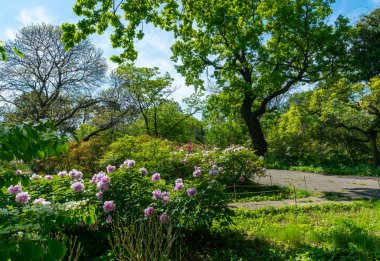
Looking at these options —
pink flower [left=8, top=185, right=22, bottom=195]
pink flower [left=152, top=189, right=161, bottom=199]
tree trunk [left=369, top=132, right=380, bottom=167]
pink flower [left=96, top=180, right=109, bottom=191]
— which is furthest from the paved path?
pink flower [left=8, top=185, right=22, bottom=195]

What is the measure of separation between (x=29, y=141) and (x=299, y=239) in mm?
4274

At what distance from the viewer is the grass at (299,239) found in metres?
4.29

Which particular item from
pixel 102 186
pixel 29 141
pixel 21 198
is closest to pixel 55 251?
pixel 29 141

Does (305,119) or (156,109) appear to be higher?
(156,109)

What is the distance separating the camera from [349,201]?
8383mm

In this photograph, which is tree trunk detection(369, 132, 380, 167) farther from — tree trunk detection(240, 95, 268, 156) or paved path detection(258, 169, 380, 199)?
tree trunk detection(240, 95, 268, 156)

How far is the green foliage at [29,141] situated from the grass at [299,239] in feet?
10.4

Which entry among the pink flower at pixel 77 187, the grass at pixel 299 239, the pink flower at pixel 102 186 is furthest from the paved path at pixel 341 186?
the pink flower at pixel 77 187

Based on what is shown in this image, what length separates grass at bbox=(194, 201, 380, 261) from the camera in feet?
14.1

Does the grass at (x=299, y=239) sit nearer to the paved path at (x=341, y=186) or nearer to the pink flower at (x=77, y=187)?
the pink flower at (x=77, y=187)

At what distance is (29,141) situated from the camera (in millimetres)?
1691

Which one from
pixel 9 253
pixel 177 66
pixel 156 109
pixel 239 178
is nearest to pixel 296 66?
pixel 177 66

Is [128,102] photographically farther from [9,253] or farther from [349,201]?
[9,253]

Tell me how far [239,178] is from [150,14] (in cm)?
560
